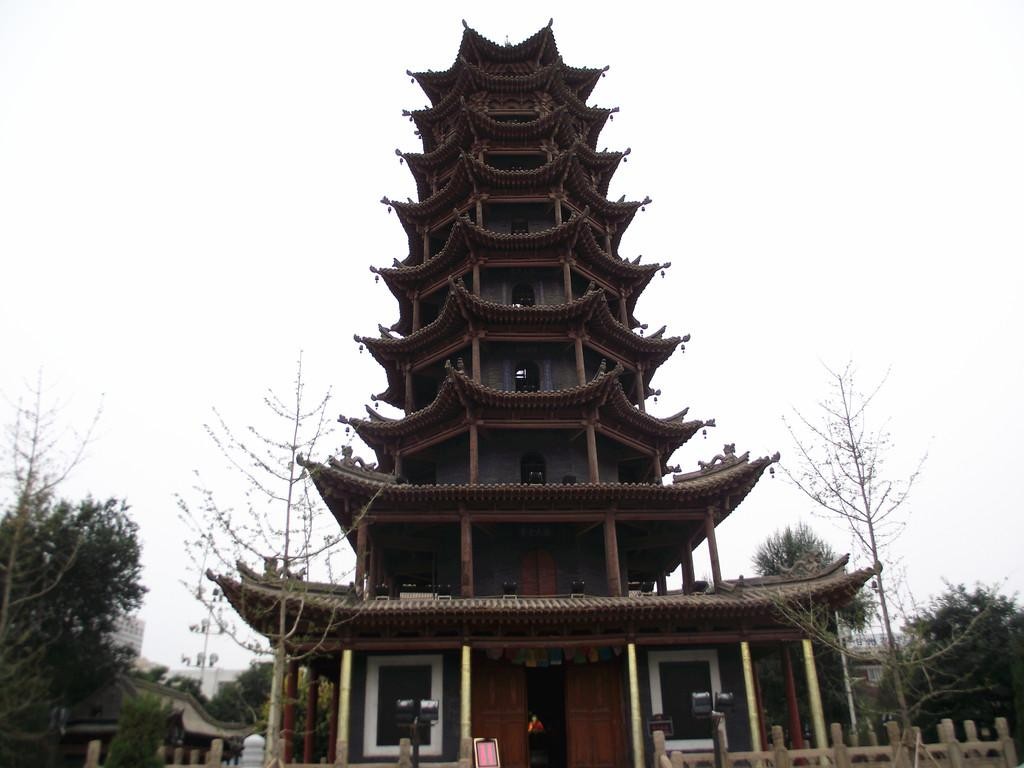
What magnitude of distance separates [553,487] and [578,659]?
13.0ft

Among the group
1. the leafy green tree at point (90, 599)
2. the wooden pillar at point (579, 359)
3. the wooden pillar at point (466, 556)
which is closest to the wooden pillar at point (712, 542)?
the wooden pillar at point (579, 359)

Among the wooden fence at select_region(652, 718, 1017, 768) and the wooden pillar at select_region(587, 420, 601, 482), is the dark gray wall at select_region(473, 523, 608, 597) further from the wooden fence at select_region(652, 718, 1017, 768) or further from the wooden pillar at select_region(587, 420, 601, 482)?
the wooden fence at select_region(652, 718, 1017, 768)

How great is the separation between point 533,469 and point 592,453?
206 cm

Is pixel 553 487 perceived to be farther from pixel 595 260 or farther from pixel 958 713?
pixel 958 713

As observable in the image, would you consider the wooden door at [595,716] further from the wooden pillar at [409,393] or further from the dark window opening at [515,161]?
the dark window opening at [515,161]

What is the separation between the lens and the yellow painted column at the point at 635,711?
16.0 metres

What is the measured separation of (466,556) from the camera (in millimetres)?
18281

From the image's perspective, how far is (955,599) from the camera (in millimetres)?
29922

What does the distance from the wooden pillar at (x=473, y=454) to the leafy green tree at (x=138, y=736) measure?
895 centimetres

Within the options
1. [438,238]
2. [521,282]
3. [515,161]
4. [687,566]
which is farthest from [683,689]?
[515,161]

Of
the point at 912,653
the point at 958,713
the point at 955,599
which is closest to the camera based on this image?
the point at 912,653

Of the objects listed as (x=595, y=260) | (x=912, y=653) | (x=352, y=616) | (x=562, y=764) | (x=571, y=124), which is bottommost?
(x=562, y=764)

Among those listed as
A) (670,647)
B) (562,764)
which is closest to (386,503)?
(670,647)

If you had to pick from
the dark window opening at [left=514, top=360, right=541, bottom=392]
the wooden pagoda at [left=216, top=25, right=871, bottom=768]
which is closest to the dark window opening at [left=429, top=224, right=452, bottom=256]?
the wooden pagoda at [left=216, top=25, right=871, bottom=768]
